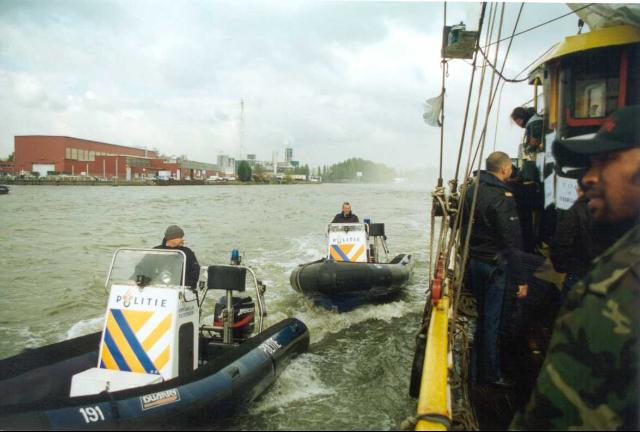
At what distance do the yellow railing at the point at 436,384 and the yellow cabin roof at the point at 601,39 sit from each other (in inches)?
109

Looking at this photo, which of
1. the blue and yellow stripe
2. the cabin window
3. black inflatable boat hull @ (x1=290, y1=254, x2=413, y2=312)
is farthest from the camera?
black inflatable boat hull @ (x1=290, y1=254, x2=413, y2=312)

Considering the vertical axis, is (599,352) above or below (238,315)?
above

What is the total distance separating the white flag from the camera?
5.12 m

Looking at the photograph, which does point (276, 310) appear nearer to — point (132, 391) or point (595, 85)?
point (132, 391)

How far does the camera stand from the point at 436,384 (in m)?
2.26

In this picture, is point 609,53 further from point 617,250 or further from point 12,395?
point 12,395

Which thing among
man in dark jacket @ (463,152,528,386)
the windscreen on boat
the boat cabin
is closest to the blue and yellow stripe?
the windscreen on boat

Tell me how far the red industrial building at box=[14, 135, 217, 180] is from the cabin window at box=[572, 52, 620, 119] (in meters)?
58.5

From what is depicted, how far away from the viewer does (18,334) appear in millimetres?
7230

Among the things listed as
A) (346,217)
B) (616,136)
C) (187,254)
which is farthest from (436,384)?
(346,217)

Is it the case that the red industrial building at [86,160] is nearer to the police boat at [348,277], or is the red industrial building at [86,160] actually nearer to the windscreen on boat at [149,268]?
the police boat at [348,277]

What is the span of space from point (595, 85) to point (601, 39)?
0.39 metres

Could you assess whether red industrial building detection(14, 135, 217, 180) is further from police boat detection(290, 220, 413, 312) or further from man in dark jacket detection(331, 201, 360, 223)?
police boat detection(290, 220, 413, 312)

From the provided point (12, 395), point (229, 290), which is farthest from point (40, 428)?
point (229, 290)
